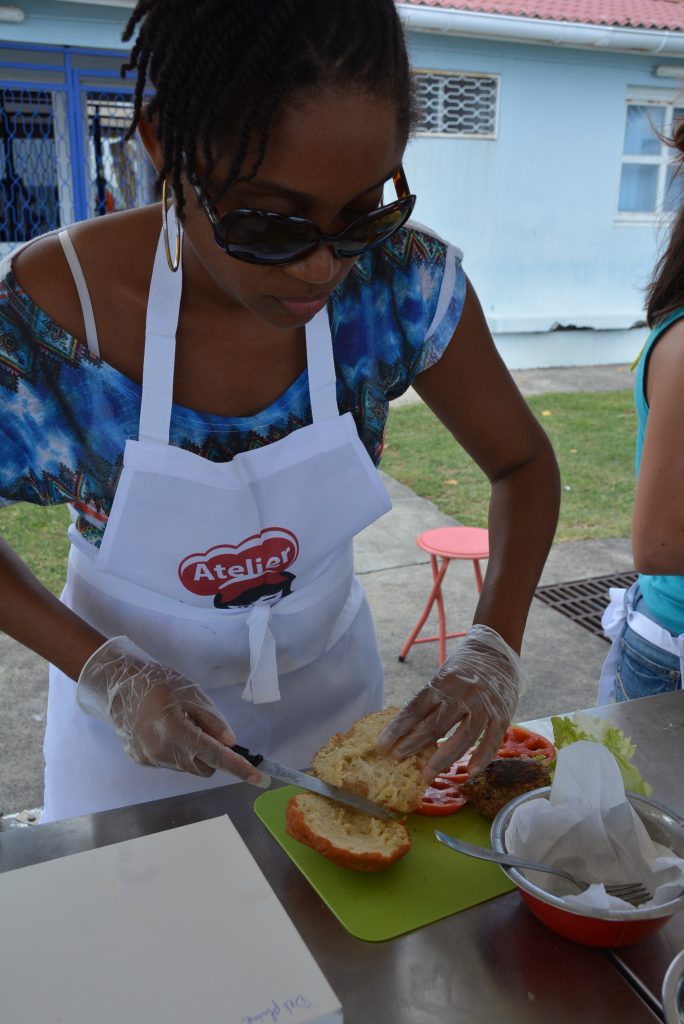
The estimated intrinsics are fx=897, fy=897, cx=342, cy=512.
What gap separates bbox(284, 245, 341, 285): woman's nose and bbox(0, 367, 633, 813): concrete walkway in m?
2.74

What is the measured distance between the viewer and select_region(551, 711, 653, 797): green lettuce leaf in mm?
1503

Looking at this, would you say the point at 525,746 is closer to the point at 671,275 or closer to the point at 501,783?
the point at 501,783

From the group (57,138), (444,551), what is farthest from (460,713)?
(57,138)

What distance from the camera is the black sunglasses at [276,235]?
1209 mm

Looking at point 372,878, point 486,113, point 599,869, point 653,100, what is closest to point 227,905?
point 372,878

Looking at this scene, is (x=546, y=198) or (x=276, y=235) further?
(x=546, y=198)

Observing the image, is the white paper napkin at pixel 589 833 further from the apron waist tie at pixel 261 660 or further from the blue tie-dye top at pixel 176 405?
the blue tie-dye top at pixel 176 405

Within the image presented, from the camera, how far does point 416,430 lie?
8578 mm

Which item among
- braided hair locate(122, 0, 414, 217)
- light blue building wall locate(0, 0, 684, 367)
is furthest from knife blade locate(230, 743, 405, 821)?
light blue building wall locate(0, 0, 684, 367)

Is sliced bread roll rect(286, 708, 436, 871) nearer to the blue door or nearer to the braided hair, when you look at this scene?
the braided hair

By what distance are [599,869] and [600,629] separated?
3.65 meters

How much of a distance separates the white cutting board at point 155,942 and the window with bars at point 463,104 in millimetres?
9593

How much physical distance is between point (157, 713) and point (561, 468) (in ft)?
21.6

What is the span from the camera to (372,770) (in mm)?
1521
